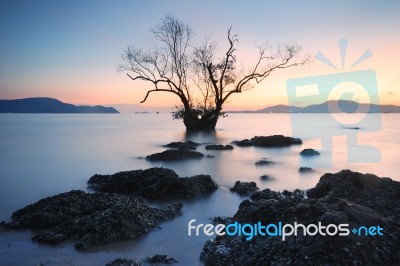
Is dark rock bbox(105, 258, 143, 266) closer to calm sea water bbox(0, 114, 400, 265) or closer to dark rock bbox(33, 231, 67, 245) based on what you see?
calm sea water bbox(0, 114, 400, 265)

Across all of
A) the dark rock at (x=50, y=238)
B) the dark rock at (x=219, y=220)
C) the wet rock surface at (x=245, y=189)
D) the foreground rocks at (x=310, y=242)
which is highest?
the foreground rocks at (x=310, y=242)

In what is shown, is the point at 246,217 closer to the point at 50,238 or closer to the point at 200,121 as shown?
the point at 50,238

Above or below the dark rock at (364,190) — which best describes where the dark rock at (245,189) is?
below

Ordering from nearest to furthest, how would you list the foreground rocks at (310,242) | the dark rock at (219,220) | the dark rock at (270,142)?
the foreground rocks at (310,242) → the dark rock at (219,220) → the dark rock at (270,142)

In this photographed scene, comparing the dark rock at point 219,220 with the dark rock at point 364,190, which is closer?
the dark rock at point 364,190

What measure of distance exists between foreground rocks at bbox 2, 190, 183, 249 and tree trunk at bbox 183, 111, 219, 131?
27185 millimetres

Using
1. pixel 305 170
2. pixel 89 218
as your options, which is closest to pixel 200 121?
pixel 305 170

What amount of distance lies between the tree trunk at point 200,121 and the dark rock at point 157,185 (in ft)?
81.1

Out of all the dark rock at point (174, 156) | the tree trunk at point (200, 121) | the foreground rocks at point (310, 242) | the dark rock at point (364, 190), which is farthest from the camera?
the tree trunk at point (200, 121)

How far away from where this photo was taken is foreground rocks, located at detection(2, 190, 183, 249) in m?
6.08

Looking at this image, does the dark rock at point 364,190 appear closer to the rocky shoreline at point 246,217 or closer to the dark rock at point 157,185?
the rocky shoreline at point 246,217

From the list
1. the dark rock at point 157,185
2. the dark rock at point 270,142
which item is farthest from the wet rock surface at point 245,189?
the dark rock at point 270,142

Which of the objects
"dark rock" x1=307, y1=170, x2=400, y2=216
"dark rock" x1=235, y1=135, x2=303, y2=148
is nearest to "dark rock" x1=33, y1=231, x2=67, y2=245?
"dark rock" x1=307, y1=170, x2=400, y2=216

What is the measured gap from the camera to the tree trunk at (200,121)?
115 feet
